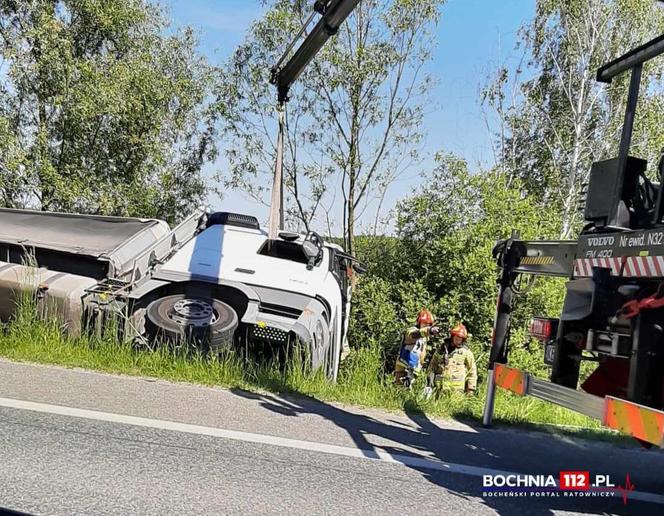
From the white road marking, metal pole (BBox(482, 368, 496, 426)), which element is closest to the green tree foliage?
metal pole (BBox(482, 368, 496, 426))

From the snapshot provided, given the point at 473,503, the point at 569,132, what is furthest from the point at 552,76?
the point at 473,503

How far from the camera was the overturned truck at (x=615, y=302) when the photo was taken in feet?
11.7

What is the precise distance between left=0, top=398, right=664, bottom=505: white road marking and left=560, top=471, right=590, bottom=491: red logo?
286mm

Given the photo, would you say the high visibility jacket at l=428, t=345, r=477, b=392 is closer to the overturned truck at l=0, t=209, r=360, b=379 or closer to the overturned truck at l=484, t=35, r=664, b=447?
the overturned truck at l=0, t=209, r=360, b=379

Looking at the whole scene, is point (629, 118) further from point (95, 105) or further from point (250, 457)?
point (95, 105)

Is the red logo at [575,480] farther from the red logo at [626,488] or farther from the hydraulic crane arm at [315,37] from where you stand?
the hydraulic crane arm at [315,37]

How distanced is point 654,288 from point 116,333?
5264 mm

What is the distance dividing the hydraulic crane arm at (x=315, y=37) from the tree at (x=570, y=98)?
45.7 ft

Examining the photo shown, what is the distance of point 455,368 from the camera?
7.59 m

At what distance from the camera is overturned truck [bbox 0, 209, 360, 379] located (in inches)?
269

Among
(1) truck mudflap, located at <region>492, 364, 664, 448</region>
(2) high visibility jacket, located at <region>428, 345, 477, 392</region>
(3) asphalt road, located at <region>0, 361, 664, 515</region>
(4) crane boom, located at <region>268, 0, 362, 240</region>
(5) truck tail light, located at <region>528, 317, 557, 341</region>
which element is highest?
(4) crane boom, located at <region>268, 0, 362, 240</region>

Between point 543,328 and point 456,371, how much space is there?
2.97m

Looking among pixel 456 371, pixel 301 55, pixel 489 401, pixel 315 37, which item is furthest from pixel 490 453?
pixel 301 55

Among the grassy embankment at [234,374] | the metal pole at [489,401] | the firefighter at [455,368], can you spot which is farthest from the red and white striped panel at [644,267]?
the firefighter at [455,368]
